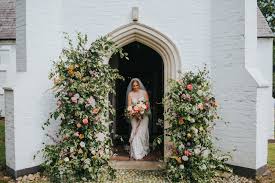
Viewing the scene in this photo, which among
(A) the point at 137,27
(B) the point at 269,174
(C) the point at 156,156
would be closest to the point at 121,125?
(C) the point at 156,156

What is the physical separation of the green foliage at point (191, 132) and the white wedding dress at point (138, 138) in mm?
1539

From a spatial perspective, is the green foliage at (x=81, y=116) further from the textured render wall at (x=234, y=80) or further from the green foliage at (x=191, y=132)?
the textured render wall at (x=234, y=80)

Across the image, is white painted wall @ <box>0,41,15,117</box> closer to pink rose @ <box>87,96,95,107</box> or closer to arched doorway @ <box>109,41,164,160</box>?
arched doorway @ <box>109,41,164,160</box>

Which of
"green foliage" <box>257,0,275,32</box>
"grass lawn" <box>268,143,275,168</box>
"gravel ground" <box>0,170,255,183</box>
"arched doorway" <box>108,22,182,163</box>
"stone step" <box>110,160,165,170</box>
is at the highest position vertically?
"green foliage" <box>257,0,275,32</box>

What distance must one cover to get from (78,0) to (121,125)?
467 centimetres

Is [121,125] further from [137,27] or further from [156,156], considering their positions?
[137,27]

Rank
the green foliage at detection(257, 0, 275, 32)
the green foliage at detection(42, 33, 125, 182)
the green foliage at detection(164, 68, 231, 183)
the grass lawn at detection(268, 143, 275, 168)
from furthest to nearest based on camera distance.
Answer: the green foliage at detection(257, 0, 275, 32) < the grass lawn at detection(268, 143, 275, 168) < the green foliage at detection(164, 68, 231, 183) < the green foliage at detection(42, 33, 125, 182)

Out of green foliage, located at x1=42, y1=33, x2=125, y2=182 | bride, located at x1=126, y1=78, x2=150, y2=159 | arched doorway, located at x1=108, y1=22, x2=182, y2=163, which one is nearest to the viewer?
green foliage, located at x1=42, y1=33, x2=125, y2=182

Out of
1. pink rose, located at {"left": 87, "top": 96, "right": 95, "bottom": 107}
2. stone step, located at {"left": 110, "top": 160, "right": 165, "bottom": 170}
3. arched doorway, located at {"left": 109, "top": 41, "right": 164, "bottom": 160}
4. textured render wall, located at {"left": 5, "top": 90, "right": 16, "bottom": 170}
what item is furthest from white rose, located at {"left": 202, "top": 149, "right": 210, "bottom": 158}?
textured render wall, located at {"left": 5, "top": 90, "right": 16, "bottom": 170}

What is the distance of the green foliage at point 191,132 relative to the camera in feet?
22.8

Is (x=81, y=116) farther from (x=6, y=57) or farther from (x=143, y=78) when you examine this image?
(x=6, y=57)

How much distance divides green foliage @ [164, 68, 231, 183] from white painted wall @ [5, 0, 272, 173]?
93 centimetres

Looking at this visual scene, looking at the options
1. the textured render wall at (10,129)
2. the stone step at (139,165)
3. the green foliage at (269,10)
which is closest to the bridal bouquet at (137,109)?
the stone step at (139,165)

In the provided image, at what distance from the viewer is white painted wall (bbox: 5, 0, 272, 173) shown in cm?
755
